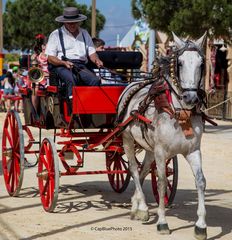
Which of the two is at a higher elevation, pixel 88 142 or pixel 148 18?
pixel 148 18

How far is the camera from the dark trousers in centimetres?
805

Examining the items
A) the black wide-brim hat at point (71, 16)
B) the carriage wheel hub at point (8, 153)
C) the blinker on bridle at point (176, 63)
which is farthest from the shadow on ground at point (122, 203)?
the black wide-brim hat at point (71, 16)

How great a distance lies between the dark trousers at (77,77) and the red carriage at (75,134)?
15cm

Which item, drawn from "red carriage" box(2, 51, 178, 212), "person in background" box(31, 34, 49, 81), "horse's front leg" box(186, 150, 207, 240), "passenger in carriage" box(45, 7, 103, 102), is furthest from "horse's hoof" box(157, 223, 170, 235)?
"person in background" box(31, 34, 49, 81)

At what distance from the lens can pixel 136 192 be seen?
7.69m

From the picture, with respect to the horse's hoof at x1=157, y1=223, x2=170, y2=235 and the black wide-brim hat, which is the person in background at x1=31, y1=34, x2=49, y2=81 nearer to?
the black wide-brim hat

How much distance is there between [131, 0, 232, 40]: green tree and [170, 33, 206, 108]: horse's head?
40.3 ft

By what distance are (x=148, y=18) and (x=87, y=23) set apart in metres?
39.2

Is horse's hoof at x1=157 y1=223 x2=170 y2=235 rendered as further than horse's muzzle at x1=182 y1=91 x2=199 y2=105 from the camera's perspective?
Yes

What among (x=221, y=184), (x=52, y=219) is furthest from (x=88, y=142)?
(x=221, y=184)

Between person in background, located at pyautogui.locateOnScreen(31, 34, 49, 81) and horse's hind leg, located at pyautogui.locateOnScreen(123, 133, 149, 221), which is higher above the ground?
person in background, located at pyautogui.locateOnScreen(31, 34, 49, 81)

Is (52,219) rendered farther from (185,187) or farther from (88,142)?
(185,187)

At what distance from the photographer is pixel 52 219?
7.39m

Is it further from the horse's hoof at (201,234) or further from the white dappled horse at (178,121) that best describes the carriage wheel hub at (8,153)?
the horse's hoof at (201,234)
